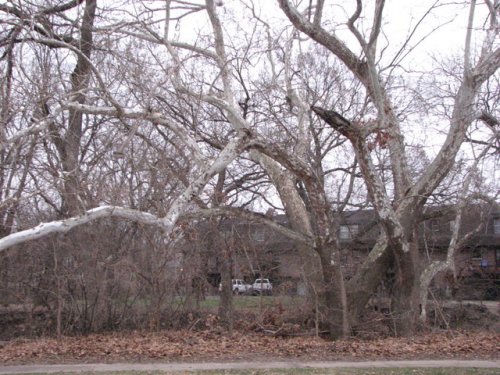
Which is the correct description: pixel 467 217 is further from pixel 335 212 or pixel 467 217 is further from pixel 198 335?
pixel 198 335

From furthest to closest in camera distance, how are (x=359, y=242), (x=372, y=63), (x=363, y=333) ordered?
(x=359, y=242) < (x=363, y=333) < (x=372, y=63)

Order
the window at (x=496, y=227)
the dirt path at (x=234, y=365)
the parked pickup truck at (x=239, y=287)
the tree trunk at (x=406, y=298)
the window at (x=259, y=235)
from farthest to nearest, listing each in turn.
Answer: the window at (x=496, y=227) < the window at (x=259, y=235) < the parked pickup truck at (x=239, y=287) < the tree trunk at (x=406, y=298) < the dirt path at (x=234, y=365)

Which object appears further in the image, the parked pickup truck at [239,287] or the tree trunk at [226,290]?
the parked pickup truck at [239,287]

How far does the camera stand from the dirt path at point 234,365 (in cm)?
985

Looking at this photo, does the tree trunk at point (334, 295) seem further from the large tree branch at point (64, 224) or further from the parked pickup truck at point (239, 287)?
the large tree branch at point (64, 224)

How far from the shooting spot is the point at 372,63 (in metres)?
12.9

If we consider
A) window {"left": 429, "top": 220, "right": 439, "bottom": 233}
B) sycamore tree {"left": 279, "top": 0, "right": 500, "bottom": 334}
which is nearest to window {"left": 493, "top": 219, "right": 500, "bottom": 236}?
window {"left": 429, "top": 220, "right": 439, "bottom": 233}

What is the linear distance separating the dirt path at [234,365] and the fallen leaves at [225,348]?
1.82ft

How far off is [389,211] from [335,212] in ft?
22.8

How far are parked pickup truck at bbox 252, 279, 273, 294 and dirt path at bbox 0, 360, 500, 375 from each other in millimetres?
5134

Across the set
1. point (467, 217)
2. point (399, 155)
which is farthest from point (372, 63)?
point (467, 217)

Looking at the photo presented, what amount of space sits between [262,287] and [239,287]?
103 centimetres

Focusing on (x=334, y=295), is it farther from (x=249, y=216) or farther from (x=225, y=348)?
(x=225, y=348)

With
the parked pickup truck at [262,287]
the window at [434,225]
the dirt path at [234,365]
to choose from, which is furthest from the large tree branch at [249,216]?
the window at [434,225]
